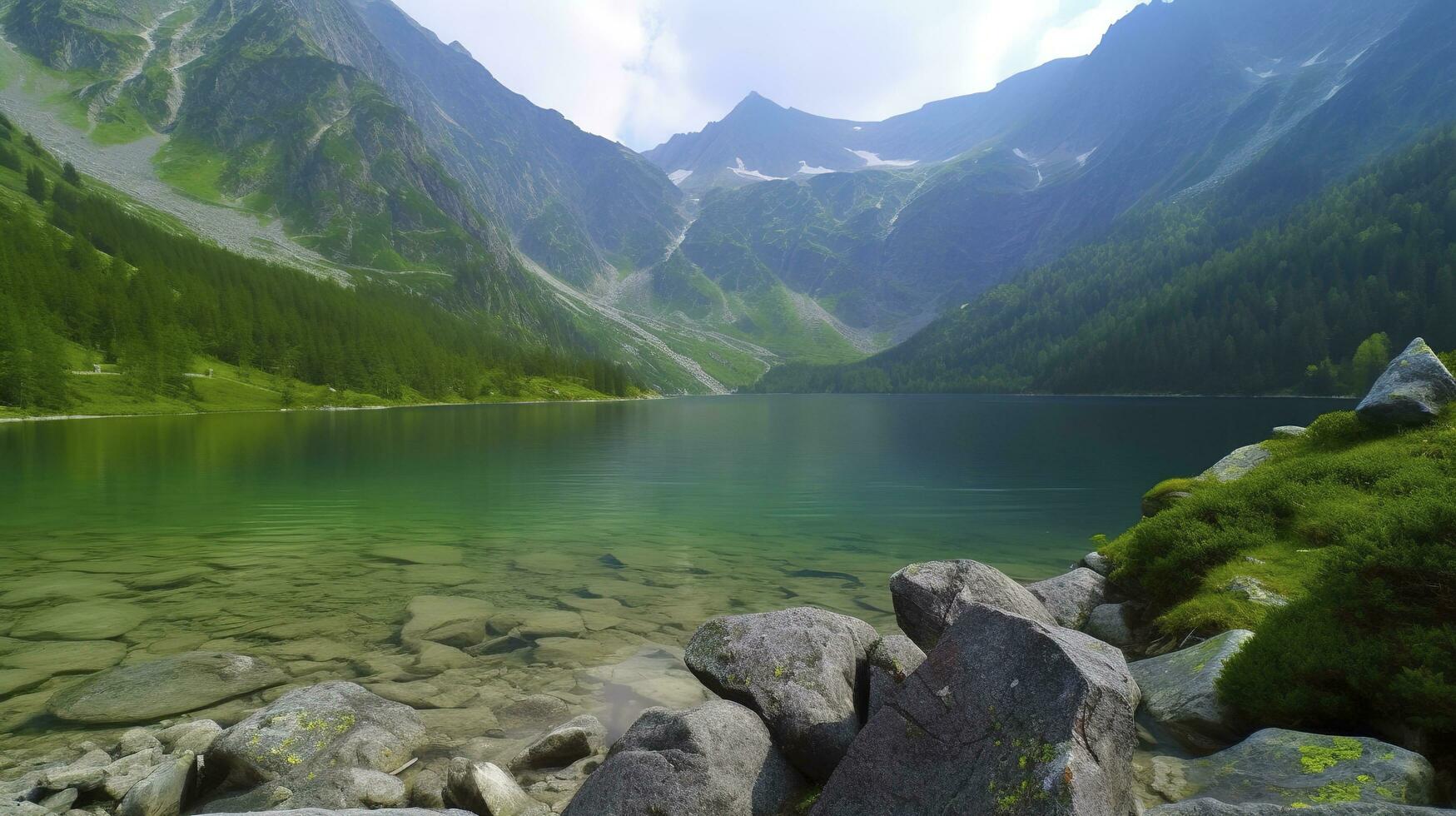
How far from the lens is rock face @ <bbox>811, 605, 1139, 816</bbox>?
22.9ft

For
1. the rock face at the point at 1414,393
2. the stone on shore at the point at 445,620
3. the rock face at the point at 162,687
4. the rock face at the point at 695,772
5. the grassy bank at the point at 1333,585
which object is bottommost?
the stone on shore at the point at 445,620

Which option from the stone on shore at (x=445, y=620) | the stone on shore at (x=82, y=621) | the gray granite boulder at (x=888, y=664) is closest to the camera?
the gray granite boulder at (x=888, y=664)

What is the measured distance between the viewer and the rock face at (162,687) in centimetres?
1305

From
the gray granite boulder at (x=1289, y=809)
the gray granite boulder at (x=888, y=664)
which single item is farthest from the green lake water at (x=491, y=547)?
the gray granite boulder at (x=1289, y=809)

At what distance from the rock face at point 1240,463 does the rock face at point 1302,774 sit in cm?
1784

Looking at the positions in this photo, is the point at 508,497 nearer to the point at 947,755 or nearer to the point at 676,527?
the point at 676,527

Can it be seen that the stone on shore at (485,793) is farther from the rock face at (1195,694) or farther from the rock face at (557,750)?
the rock face at (1195,694)

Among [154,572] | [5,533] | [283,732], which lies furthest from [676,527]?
[5,533]

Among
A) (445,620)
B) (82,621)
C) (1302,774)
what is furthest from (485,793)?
(82,621)

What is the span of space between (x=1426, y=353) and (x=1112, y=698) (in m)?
23.3

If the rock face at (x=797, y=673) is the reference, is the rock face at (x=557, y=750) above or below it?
below

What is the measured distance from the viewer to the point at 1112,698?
7410 mm

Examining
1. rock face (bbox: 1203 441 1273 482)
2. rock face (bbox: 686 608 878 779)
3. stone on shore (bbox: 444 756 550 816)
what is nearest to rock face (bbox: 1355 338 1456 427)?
rock face (bbox: 1203 441 1273 482)

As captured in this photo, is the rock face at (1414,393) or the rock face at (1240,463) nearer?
the rock face at (1414,393)
